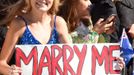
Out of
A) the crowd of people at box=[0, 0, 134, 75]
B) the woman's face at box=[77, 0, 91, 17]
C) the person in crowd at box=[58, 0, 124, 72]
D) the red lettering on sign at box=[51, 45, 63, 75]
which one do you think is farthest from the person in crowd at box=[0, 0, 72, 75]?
the woman's face at box=[77, 0, 91, 17]

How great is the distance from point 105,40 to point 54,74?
0.83 metres

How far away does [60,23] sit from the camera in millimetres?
3357

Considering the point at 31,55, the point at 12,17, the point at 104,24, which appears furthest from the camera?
the point at 104,24

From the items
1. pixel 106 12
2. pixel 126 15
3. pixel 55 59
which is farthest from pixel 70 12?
pixel 55 59

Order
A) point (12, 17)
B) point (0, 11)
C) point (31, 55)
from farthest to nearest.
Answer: point (0, 11) → point (12, 17) → point (31, 55)

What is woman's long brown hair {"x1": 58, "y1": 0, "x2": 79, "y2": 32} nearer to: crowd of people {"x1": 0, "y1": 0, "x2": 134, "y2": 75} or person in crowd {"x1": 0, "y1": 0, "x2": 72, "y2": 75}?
crowd of people {"x1": 0, "y1": 0, "x2": 134, "y2": 75}

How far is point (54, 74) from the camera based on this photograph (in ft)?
10.4

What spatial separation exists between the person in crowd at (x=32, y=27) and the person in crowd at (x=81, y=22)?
39 cm

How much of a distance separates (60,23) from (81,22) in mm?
630

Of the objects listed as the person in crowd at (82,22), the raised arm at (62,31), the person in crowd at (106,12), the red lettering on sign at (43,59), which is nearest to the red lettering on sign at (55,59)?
the red lettering on sign at (43,59)

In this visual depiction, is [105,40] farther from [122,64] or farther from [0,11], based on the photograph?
[0,11]

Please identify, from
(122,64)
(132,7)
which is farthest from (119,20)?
(122,64)

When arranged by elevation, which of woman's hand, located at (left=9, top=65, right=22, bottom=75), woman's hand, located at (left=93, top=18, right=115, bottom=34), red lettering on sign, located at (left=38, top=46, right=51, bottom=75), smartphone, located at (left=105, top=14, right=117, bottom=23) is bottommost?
woman's hand, located at (left=9, top=65, right=22, bottom=75)

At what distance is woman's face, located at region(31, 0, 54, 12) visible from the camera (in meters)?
3.18
